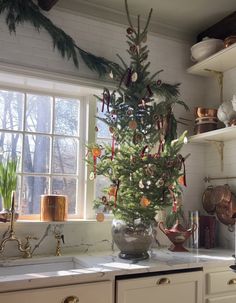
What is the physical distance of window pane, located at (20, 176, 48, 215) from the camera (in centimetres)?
268

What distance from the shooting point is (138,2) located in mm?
2795

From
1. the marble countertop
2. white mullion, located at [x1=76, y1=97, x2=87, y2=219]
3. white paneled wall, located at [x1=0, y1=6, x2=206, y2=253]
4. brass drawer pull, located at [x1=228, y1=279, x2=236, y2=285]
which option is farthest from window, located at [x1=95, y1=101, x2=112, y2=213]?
brass drawer pull, located at [x1=228, y1=279, x2=236, y2=285]

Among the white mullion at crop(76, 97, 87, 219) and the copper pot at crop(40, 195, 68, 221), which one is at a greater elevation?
the white mullion at crop(76, 97, 87, 219)

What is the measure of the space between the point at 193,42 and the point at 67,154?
1.49 m

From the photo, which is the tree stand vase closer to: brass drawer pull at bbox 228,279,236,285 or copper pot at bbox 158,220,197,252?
copper pot at bbox 158,220,197,252

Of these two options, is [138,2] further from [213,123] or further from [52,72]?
[213,123]

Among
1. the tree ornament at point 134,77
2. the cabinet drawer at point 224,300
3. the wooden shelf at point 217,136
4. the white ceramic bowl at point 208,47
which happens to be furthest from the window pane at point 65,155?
the cabinet drawer at point 224,300

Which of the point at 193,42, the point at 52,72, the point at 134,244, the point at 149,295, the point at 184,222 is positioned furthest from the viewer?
the point at 193,42

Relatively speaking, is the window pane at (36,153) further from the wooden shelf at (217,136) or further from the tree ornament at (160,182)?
the wooden shelf at (217,136)

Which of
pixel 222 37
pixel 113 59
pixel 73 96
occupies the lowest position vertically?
pixel 73 96

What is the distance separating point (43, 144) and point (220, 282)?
155 cm

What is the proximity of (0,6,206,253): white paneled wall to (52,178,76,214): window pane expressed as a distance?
0.75 ft

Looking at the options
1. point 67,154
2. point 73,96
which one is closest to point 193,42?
point 73,96

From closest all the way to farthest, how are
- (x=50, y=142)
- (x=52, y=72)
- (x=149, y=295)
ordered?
(x=149, y=295) → (x=52, y=72) → (x=50, y=142)
